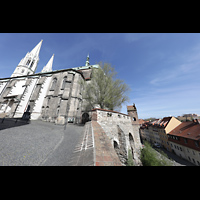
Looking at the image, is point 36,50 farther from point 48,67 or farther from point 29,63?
point 48,67

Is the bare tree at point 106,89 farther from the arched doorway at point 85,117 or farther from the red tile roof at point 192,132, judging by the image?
the red tile roof at point 192,132

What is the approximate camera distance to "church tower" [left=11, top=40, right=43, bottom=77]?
31367 mm

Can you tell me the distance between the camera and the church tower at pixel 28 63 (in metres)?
31.4

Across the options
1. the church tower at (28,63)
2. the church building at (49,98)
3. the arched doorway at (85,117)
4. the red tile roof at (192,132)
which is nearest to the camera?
the church building at (49,98)

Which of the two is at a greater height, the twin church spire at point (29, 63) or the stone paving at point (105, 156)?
the twin church spire at point (29, 63)

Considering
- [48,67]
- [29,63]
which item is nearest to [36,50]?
[29,63]

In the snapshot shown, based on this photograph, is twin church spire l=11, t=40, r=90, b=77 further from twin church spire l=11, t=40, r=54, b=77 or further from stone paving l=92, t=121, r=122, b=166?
stone paving l=92, t=121, r=122, b=166

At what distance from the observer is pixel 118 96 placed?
11.9m

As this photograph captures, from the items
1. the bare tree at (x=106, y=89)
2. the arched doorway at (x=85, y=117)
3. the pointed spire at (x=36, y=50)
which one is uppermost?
the pointed spire at (x=36, y=50)

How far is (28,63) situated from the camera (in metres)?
33.6

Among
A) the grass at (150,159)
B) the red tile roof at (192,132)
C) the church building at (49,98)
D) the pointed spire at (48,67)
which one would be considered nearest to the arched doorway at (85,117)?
the church building at (49,98)

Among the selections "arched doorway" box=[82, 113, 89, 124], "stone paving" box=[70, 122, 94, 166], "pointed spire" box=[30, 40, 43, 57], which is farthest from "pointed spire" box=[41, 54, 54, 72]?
"stone paving" box=[70, 122, 94, 166]
